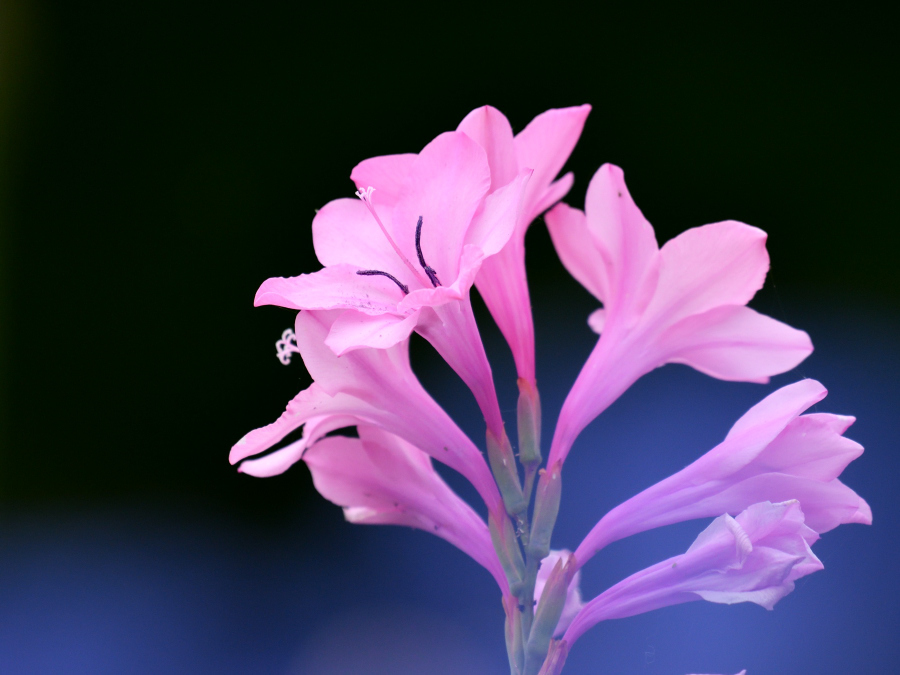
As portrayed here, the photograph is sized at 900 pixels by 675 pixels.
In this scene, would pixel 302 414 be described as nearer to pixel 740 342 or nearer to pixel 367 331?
pixel 367 331

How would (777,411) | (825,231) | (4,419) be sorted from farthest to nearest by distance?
(4,419) < (825,231) < (777,411)

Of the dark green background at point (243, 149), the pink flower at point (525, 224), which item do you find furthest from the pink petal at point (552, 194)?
the dark green background at point (243, 149)

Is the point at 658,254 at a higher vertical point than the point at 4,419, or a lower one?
lower

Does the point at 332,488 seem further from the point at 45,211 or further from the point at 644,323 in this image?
the point at 45,211

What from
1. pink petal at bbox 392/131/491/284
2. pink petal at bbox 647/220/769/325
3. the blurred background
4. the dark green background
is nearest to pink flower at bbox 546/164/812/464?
pink petal at bbox 647/220/769/325

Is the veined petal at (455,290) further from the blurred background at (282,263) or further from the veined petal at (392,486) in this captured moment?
the blurred background at (282,263)

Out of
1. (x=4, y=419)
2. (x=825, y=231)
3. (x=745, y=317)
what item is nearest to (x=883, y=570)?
(x=825, y=231)

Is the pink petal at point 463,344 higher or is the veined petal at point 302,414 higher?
the pink petal at point 463,344
